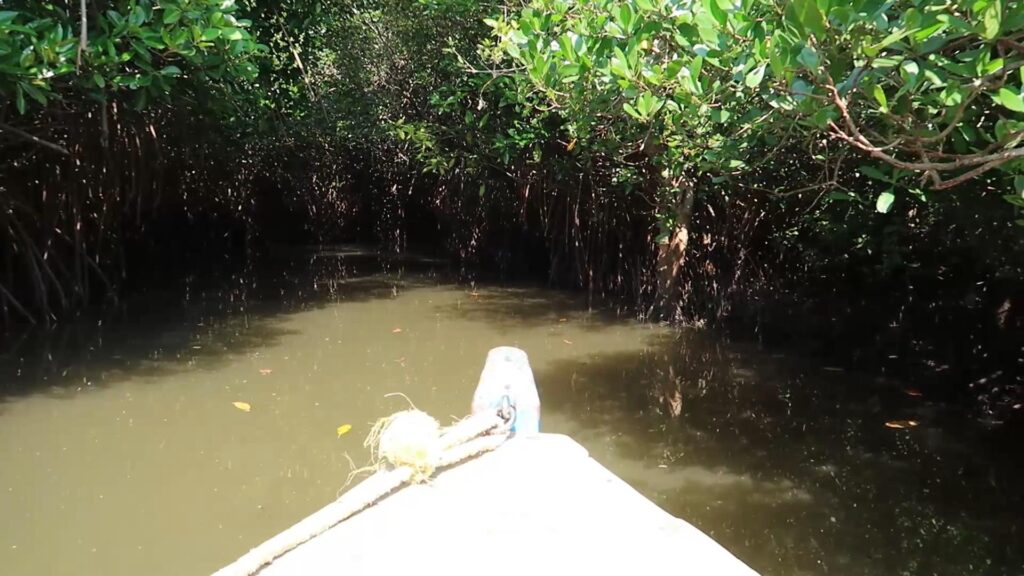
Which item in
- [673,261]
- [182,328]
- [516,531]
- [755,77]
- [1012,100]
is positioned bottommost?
[182,328]

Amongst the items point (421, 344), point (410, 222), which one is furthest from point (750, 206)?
point (410, 222)

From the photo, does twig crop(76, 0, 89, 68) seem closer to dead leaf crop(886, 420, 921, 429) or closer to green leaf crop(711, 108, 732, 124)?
green leaf crop(711, 108, 732, 124)

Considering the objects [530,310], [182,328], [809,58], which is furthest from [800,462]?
[182,328]

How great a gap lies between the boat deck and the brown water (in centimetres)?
10

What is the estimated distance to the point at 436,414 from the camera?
173 inches

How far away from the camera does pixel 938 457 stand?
3.83 meters

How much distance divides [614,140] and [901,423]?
2.43m

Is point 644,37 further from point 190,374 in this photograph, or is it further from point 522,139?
point 522,139

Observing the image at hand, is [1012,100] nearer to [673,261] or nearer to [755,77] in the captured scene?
[755,77]

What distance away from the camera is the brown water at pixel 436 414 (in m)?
2.99

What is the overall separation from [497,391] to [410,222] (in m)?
11.8

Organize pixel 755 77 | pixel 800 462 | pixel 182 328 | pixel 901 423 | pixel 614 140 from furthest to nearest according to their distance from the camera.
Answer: pixel 182 328 < pixel 614 140 < pixel 901 423 < pixel 800 462 < pixel 755 77

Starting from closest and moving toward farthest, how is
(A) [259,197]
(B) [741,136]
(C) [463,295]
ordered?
1. (B) [741,136]
2. (C) [463,295]
3. (A) [259,197]

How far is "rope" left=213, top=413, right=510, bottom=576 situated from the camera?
1.57 meters
